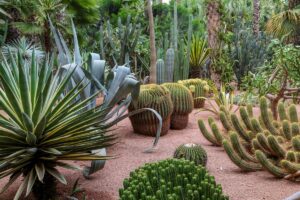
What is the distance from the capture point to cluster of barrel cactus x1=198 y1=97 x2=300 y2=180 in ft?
13.3

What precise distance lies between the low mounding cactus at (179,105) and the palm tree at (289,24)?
5.64 meters

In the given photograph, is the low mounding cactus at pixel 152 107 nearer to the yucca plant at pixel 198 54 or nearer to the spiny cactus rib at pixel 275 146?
the spiny cactus rib at pixel 275 146

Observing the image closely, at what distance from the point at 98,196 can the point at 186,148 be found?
1.16 meters

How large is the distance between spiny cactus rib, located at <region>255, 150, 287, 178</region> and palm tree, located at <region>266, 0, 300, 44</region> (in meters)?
7.63

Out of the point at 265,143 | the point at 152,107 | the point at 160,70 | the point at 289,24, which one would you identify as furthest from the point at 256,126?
the point at 289,24

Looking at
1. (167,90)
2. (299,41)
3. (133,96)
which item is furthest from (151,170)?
(299,41)

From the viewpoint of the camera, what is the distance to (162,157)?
4.88 metres

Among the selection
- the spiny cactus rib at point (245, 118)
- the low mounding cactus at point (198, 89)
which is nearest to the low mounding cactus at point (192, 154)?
the spiny cactus rib at point (245, 118)

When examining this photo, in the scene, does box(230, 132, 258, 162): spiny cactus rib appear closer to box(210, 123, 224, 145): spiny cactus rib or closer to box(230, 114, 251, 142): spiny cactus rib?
box(230, 114, 251, 142): spiny cactus rib

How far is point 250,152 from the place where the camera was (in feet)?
16.0

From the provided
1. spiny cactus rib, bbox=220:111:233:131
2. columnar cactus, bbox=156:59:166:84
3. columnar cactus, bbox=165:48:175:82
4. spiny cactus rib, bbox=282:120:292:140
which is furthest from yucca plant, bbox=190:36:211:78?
spiny cactus rib, bbox=282:120:292:140

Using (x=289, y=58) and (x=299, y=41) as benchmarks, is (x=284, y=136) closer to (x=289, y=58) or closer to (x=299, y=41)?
(x=289, y=58)

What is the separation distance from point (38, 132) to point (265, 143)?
240cm

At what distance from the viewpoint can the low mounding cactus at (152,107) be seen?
5.91 metres
